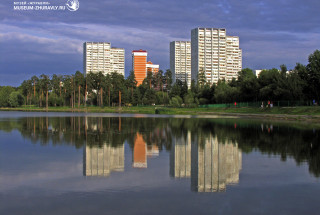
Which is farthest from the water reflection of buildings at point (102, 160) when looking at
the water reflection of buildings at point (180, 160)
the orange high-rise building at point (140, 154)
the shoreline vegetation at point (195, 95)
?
the shoreline vegetation at point (195, 95)

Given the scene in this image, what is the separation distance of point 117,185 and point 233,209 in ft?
12.2

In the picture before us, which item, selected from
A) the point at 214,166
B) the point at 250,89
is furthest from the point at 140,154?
the point at 250,89

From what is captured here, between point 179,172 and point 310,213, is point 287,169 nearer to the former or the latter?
point 179,172

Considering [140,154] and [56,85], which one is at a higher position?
[56,85]

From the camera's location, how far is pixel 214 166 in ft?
45.8

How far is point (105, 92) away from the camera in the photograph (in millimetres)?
149375

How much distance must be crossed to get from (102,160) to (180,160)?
3222 mm

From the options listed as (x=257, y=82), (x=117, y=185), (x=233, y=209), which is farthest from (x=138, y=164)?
(x=257, y=82)

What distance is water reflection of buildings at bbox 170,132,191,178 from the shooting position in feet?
42.2

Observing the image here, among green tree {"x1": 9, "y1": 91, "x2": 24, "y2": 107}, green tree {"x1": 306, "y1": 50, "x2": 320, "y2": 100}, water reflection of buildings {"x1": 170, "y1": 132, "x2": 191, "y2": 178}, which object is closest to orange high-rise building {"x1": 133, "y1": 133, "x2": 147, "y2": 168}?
water reflection of buildings {"x1": 170, "y1": 132, "x2": 191, "y2": 178}

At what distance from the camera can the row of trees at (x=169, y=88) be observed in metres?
67.6

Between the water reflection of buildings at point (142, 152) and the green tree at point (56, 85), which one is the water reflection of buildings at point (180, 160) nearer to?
the water reflection of buildings at point (142, 152)

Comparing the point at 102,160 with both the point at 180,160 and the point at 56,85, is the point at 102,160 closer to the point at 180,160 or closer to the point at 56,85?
the point at 180,160

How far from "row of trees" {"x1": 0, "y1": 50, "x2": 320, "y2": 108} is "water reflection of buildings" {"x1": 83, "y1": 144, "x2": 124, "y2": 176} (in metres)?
54.4
